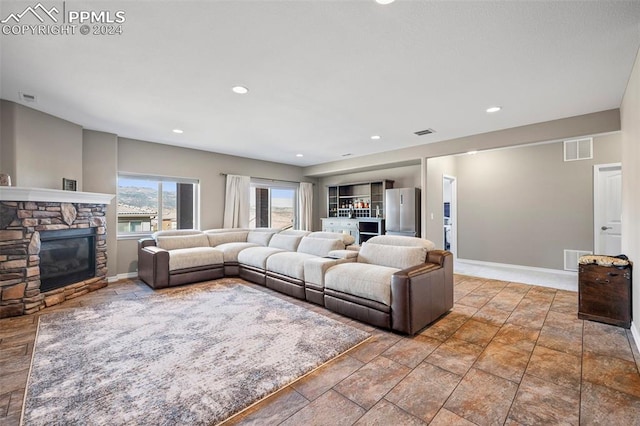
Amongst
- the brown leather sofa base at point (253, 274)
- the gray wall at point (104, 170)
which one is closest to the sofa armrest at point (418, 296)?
the brown leather sofa base at point (253, 274)

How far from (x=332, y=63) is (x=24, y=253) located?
13.4 feet

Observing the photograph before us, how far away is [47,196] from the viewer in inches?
136

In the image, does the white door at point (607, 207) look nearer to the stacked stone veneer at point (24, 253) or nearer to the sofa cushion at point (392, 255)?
the sofa cushion at point (392, 255)

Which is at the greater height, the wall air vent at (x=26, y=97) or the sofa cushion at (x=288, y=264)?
the wall air vent at (x=26, y=97)

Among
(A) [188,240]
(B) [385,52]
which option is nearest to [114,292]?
(A) [188,240]

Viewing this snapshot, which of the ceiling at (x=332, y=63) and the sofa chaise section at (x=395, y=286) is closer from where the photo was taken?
the ceiling at (x=332, y=63)

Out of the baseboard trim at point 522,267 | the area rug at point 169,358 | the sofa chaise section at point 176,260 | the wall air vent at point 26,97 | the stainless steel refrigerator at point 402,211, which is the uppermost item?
the wall air vent at point 26,97

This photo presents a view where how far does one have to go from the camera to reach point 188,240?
5.22m

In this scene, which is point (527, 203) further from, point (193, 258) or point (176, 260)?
point (176, 260)

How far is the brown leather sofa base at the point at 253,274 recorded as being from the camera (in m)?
4.47

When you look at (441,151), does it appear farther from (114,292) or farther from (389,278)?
(114,292)

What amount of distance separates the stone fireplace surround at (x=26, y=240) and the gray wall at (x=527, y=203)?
289 inches

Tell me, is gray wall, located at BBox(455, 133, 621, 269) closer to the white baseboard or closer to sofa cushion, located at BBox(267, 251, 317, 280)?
sofa cushion, located at BBox(267, 251, 317, 280)

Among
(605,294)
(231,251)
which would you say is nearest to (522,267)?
(605,294)
